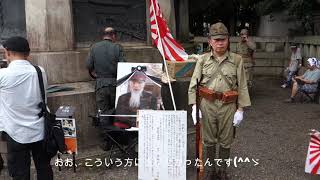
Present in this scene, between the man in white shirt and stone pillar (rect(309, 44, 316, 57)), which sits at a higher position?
stone pillar (rect(309, 44, 316, 57))

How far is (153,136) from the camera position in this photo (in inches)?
187

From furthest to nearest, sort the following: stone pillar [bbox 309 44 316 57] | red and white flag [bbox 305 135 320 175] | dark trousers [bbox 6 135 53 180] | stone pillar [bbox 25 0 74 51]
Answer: stone pillar [bbox 309 44 316 57], stone pillar [bbox 25 0 74 51], red and white flag [bbox 305 135 320 175], dark trousers [bbox 6 135 53 180]

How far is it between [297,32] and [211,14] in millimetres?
5763

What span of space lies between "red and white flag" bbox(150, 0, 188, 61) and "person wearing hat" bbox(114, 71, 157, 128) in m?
0.54

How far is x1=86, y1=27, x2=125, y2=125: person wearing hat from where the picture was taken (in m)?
6.04

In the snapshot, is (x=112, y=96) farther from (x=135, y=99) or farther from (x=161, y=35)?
(x=161, y=35)

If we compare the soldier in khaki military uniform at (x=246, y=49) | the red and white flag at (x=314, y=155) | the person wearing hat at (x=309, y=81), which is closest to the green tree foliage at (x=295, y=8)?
the person wearing hat at (x=309, y=81)

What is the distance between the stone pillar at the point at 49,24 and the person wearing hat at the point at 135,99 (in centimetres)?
164

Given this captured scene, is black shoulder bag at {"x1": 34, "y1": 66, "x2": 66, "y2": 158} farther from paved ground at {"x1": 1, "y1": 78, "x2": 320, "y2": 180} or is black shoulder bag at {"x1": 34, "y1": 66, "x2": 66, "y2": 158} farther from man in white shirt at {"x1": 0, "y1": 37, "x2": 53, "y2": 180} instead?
paved ground at {"x1": 1, "y1": 78, "x2": 320, "y2": 180}

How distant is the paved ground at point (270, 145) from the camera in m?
5.34

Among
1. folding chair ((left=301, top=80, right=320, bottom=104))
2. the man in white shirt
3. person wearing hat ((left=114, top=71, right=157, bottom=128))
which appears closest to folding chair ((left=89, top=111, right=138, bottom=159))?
person wearing hat ((left=114, top=71, right=157, bottom=128))

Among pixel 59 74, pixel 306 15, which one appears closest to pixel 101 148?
pixel 59 74

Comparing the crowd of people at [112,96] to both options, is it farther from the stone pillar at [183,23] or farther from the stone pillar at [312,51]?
the stone pillar at [312,51]

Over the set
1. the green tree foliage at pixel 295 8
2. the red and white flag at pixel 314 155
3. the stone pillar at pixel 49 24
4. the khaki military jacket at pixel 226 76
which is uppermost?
the green tree foliage at pixel 295 8
